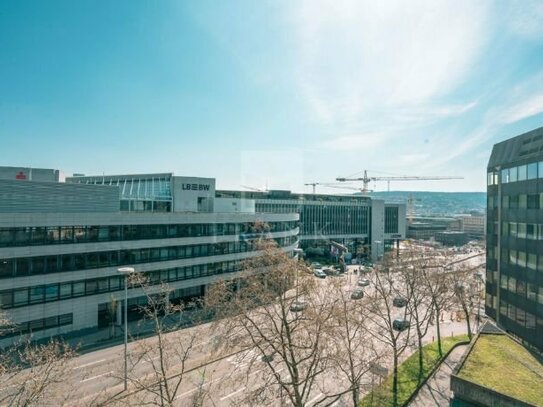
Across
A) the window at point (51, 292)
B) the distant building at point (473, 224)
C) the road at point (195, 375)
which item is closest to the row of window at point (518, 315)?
the road at point (195, 375)

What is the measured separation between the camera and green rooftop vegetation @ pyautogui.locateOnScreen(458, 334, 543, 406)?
19984 millimetres

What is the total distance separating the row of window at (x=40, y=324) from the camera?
3052 cm

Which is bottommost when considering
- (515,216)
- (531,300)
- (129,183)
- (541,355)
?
(541,355)

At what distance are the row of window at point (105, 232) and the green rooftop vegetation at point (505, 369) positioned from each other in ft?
61.5

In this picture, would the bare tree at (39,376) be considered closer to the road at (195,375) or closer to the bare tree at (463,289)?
the road at (195,375)

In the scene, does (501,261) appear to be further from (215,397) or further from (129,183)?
(129,183)

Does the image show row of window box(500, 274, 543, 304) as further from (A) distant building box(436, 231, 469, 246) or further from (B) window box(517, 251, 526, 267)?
(A) distant building box(436, 231, 469, 246)

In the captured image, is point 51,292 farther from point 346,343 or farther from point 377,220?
point 377,220

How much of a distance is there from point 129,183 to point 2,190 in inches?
849

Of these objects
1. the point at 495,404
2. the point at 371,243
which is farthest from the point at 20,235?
the point at 371,243

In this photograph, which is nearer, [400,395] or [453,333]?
[400,395]

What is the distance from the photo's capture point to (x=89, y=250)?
115 feet

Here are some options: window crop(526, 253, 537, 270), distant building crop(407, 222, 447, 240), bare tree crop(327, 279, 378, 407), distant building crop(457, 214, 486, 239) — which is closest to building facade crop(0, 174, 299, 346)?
bare tree crop(327, 279, 378, 407)

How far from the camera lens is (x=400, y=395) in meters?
23.3
